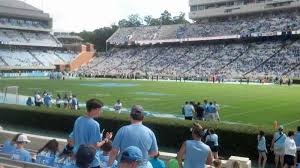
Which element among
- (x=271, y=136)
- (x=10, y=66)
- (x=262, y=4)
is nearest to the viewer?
(x=271, y=136)

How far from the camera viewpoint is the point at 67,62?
311ft

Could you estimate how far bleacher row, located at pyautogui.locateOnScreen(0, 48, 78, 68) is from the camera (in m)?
85.0

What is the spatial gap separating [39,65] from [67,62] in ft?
24.3

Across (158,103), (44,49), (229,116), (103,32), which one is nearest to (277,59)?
(158,103)

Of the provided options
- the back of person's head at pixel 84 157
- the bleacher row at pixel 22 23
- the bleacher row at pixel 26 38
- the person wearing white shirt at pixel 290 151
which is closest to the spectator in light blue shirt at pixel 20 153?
the back of person's head at pixel 84 157

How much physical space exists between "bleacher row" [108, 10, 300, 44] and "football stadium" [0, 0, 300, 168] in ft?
0.98

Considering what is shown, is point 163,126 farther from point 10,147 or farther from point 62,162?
point 62,162

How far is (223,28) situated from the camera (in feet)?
282

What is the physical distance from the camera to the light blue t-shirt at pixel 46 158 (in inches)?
346

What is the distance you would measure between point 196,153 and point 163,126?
10819 mm

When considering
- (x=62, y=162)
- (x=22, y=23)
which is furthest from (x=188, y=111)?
(x=22, y=23)

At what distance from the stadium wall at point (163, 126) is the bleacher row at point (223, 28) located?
59.8 meters

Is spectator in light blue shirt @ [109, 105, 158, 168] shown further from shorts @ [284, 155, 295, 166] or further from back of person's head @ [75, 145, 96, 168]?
shorts @ [284, 155, 295, 166]

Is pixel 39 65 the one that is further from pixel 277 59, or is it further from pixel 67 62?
pixel 277 59
